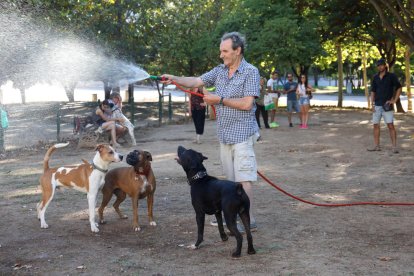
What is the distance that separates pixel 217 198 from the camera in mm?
5910

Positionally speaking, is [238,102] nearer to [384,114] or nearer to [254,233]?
[254,233]

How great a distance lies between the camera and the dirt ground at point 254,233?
18.2 ft

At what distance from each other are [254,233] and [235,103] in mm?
1560

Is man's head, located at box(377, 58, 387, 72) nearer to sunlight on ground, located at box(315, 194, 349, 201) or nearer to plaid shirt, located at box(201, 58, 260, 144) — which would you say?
sunlight on ground, located at box(315, 194, 349, 201)

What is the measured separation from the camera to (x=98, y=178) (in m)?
6.86

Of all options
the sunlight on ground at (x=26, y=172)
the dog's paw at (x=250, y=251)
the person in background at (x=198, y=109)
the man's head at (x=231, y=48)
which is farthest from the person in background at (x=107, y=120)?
the dog's paw at (x=250, y=251)

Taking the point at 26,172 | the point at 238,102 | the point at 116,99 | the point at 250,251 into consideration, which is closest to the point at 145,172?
the point at 238,102

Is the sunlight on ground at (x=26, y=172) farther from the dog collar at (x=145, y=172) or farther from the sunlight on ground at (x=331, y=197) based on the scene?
the sunlight on ground at (x=331, y=197)

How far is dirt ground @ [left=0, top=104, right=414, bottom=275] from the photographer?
5.54 meters

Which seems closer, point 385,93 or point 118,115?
point 385,93

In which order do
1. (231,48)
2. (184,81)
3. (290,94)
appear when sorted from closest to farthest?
1. (231,48)
2. (184,81)
3. (290,94)

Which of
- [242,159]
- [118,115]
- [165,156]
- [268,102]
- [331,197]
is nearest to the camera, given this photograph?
[242,159]

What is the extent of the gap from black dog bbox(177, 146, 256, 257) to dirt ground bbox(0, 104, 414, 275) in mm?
247

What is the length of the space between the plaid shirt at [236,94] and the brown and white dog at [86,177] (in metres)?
1.37
